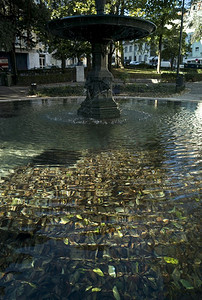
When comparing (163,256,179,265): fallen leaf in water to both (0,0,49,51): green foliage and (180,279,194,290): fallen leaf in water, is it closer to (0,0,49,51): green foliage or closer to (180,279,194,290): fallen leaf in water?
(180,279,194,290): fallen leaf in water

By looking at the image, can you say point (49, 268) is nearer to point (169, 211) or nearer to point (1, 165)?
point (169, 211)

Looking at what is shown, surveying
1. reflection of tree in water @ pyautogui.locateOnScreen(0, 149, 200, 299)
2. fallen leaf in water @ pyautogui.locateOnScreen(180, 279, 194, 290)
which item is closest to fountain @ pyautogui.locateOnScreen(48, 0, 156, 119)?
reflection of tree in water @ pyautogui.locateOnScreen(0, 149, 200, 299)

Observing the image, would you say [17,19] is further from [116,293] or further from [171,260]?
[116,293]

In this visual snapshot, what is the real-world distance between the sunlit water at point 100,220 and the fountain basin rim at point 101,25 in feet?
13.9

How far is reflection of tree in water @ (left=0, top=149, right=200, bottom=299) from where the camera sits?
2.39m

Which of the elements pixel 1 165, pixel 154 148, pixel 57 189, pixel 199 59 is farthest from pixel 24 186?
pixel 199 59

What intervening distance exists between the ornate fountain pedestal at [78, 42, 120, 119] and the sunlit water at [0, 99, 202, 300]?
4.08 metres

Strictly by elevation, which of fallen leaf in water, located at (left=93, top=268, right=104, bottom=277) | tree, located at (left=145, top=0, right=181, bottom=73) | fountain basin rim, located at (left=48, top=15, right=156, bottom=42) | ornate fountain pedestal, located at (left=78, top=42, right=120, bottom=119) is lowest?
fallen leaf in water, located at (left=93, top=268, right=104, bottom=277)

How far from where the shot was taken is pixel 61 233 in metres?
3.08

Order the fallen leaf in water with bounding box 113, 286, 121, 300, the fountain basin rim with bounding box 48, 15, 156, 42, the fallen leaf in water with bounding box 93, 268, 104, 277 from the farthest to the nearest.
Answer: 1. the fountain basin rim with bounding box 48, 15, 156, 42
2. the fallen leaf in water with bounding box 93, 268, 104, 277
3. the fallen leaf in water with bounding box 113, 286, 121, 300

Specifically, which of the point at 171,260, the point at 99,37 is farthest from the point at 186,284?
the point at 99,37

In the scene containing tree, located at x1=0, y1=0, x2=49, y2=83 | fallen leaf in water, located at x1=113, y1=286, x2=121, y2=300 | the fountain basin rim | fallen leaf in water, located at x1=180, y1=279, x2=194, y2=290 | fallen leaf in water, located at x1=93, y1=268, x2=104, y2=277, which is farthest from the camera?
tree, located at x1=0, y1=0, x2=49, y2=83

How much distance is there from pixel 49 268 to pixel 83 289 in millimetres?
437

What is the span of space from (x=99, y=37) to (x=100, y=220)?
28.7 feet
